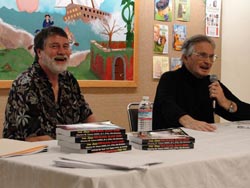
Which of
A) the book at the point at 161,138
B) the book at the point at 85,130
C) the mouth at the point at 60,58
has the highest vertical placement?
the mouth at the point at 60,58

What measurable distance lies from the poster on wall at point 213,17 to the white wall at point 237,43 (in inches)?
5.0

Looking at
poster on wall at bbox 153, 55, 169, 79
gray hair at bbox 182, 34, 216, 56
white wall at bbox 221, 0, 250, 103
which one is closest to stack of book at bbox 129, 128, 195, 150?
gray hair at bbox 182, 34, 216, 56

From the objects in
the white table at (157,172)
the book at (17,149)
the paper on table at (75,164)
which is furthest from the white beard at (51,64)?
the paper on table at (75,164)

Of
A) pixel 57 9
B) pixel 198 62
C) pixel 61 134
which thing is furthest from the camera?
pixel 57 9

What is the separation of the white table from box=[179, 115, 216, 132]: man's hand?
20.6 inches

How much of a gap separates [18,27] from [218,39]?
2.24m

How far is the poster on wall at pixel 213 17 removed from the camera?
174 inches

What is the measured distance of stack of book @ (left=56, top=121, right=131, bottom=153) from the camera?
1.51 m

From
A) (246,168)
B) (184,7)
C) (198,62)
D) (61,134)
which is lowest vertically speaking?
(246,168)

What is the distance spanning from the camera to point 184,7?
4.20m

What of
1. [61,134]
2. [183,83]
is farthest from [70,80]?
[61,134]

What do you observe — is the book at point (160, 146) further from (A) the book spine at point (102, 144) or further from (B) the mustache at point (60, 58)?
(B) the mustache at point (60, 58)

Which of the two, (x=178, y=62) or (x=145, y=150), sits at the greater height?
(x=178, y=62)

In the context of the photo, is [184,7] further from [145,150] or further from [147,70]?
[145,150]
